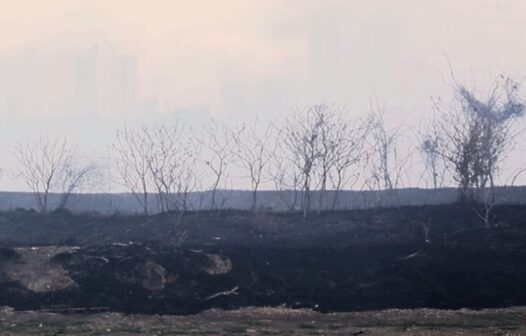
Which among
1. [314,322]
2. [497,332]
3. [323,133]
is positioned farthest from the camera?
[323,133]

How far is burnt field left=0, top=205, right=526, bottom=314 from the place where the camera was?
74.2ft

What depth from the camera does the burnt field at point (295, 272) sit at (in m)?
22.6

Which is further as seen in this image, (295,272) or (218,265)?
(218,265)

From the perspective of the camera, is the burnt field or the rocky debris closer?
the burnt field

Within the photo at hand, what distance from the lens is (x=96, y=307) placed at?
2203 centimetres

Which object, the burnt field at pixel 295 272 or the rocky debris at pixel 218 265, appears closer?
the burnt field at pixel 295 272

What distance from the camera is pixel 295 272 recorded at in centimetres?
2511

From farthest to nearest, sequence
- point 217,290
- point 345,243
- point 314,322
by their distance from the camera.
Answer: point 345,243
point 217,290
point 314,322

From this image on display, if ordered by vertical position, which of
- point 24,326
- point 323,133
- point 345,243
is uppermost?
point 323,133

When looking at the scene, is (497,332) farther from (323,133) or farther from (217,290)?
(323,133)

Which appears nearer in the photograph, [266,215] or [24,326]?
[24,326]

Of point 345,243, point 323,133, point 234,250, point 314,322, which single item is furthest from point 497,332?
point 323,133

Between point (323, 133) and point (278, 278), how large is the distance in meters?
13.7

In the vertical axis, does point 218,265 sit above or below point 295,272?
above
